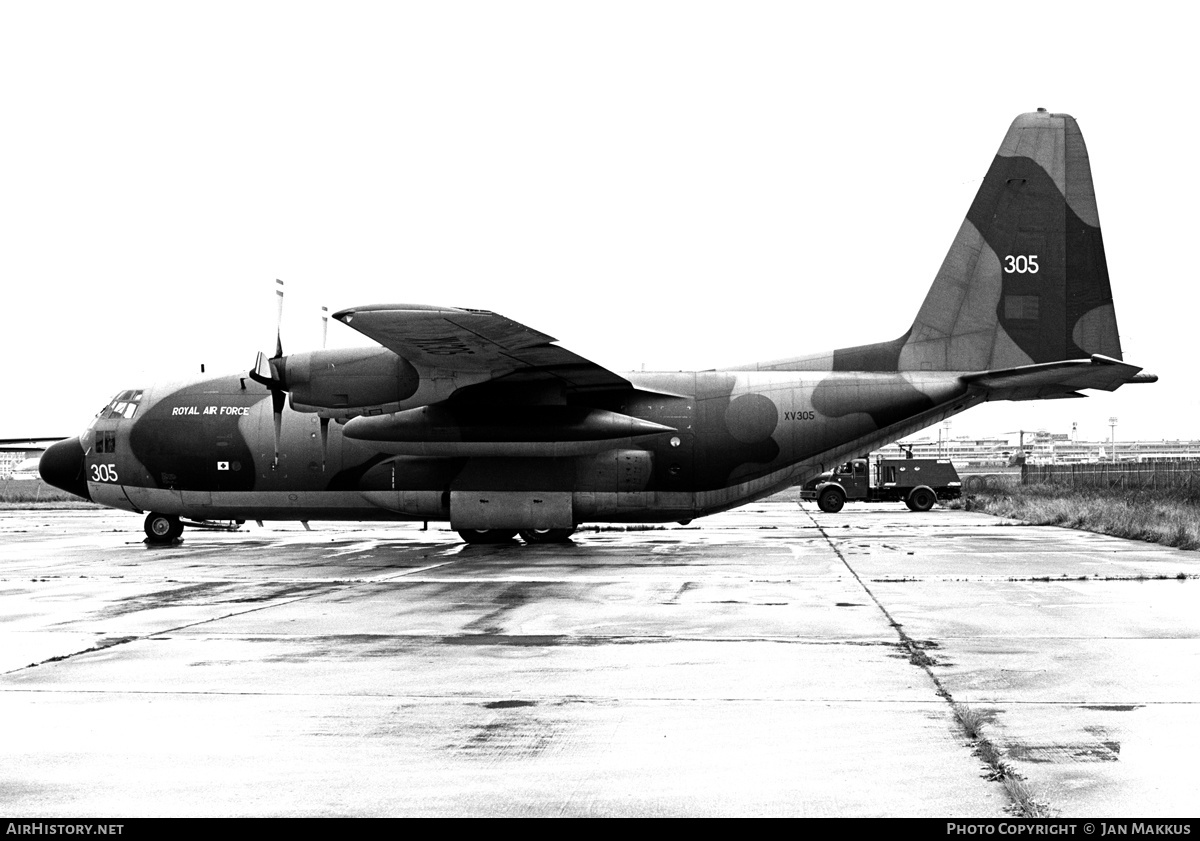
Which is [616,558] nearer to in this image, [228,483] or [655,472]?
[655,472]

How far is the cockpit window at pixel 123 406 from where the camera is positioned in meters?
25.0

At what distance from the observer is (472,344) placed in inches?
784

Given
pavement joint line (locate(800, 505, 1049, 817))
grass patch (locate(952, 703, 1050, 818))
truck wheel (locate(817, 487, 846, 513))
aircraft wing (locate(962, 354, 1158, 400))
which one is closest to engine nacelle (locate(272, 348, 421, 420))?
aircraft wing (locate(962, 354, 1158, 400))

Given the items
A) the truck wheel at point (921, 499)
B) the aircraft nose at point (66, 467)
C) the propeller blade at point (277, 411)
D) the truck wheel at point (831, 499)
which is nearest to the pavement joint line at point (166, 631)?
the propeller blade at point (277, 411)

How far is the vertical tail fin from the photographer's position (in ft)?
75.3

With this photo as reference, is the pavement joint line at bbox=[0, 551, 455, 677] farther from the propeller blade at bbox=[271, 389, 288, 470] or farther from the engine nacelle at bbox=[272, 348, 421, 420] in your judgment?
the propeller blade at bbox=[271, 389, 288, 470]

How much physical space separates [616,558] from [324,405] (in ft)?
21.6

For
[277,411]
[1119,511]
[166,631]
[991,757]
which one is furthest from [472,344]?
[1119,511]

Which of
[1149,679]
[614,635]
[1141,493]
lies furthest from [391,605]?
[1141,493]

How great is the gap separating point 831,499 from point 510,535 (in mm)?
24430

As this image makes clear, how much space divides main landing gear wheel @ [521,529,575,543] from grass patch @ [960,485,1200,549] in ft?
40.9

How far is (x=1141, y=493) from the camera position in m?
42.4

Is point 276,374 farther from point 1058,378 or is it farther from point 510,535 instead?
point 1058,378

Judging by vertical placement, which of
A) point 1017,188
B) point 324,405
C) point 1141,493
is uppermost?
point 1017,188
